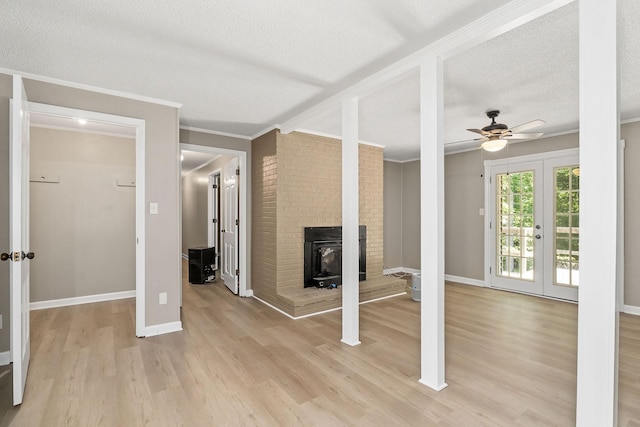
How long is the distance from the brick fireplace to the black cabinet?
52.1 inches

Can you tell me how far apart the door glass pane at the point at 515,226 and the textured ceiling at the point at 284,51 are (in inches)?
65.0

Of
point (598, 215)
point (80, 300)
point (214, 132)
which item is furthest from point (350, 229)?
point (80, 300)

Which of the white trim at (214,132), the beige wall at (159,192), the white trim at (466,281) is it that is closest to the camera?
the beige wall at (159,192)

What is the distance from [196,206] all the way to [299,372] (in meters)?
6.57

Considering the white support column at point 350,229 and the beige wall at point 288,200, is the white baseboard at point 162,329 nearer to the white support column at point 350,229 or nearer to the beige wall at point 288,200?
the beige wall at point 288,200

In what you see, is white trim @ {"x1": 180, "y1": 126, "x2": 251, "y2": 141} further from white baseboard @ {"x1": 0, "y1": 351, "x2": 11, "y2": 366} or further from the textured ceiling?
white baseboard @ {"x1": 0, "y1": 351, "x2": 11, "y2": 366}

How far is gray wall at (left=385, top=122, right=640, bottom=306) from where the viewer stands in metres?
4.02

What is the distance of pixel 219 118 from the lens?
402 centimetres

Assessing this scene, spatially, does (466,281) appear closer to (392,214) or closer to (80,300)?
(392,214)

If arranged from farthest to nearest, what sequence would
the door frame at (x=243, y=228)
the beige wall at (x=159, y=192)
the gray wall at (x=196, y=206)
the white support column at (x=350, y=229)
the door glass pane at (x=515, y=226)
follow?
1. the gray wall at (x=196, y=206)
2. the door glass pane at (x=515, y=226)
3. the door frame at (x=243, y=228)
4. the beige wall at (x=159, y=192)
5. the white support column at (x=350, y=229)

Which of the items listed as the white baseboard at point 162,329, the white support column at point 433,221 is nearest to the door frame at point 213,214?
the white baseboard at point 162,329

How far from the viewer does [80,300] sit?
14.5ft

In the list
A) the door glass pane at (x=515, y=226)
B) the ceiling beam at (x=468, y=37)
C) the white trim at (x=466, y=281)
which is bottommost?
the white trim at (x=466, y=281)

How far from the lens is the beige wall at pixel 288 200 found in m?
4.33
